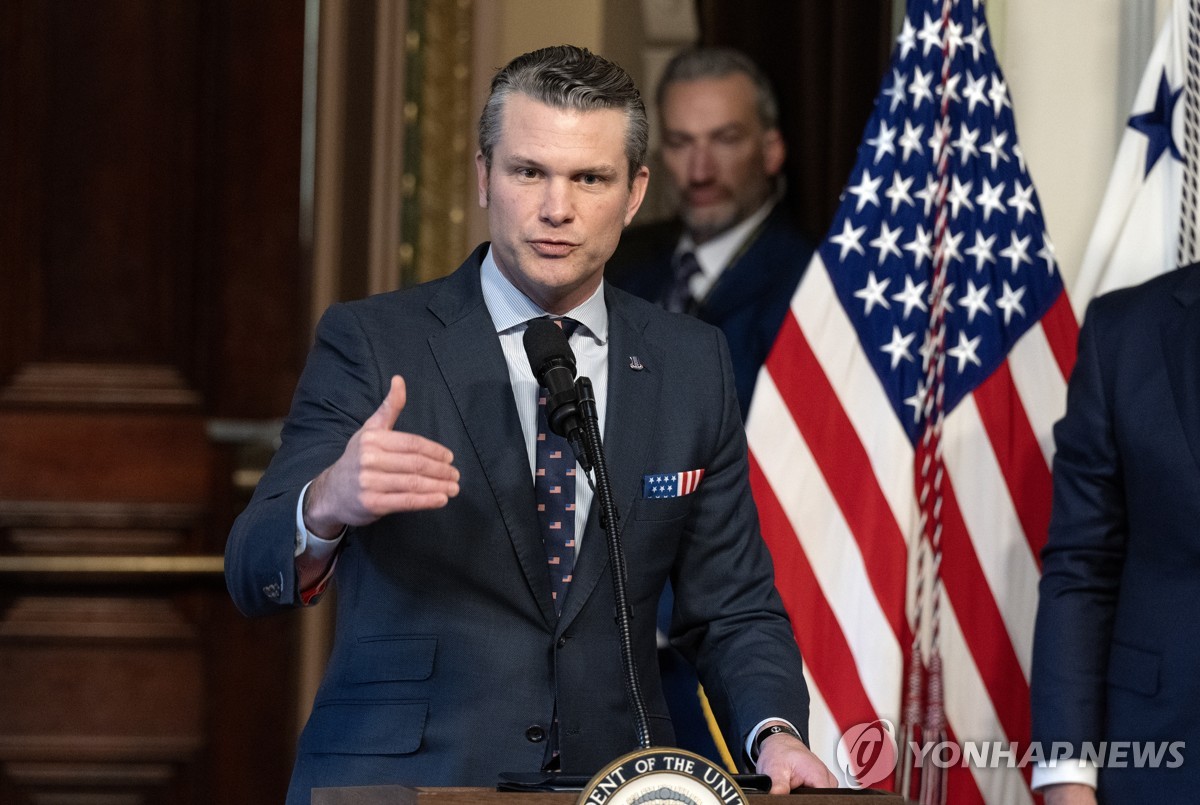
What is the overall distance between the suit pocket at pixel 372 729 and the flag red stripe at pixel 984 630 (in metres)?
1.71

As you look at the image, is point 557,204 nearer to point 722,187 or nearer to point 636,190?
point 636,190

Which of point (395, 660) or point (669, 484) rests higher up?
point (669, 484)

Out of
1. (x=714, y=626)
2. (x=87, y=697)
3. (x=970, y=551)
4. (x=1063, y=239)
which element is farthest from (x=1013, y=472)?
(x=87, y=697)

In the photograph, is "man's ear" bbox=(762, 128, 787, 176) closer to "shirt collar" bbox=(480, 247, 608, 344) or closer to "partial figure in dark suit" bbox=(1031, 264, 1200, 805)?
"partial figure in dark suit" bbox=(1031, 264, 1200, 805)

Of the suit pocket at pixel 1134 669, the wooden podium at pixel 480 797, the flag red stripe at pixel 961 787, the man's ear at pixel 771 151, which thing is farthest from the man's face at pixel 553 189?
the man's ear at pixel 771 151

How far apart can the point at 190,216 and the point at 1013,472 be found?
2039 mm

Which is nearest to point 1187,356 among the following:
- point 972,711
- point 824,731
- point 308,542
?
point 972,711

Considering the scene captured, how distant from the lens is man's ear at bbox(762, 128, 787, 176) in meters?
4.16

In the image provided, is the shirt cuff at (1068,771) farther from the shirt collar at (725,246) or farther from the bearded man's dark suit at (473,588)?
the shirt collar at (725,246)

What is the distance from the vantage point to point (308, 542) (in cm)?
186

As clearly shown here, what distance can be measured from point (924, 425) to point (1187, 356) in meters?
0.73

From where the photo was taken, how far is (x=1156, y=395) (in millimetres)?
2791

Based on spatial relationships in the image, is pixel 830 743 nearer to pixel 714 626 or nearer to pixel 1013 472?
pixel 1013 472

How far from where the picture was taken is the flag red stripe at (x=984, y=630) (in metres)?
3.41
